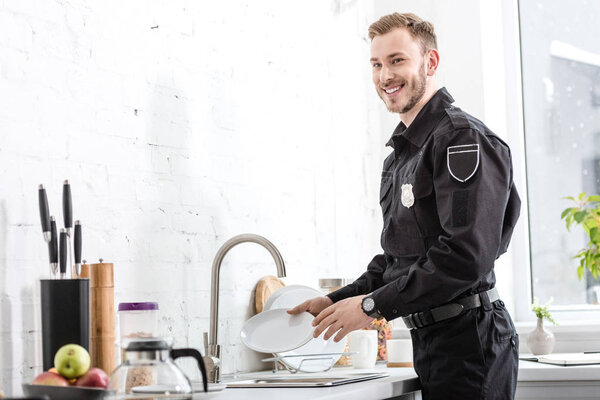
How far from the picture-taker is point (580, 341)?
3.46 meters

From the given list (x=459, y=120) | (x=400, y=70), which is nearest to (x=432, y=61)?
(x=400, y=70)

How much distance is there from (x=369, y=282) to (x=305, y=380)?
1.52 ft

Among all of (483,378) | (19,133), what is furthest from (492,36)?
(19,133)

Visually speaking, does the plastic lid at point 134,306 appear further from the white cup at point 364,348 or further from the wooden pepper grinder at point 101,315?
the white cup at point 364,348

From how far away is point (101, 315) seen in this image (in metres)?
1.98

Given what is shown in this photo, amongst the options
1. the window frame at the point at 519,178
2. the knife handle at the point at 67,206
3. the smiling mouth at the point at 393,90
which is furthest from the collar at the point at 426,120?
the window frame at the point at 519,178

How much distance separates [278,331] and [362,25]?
174cm

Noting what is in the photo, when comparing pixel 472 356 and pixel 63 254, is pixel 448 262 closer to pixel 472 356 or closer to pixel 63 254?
pixel 472 356

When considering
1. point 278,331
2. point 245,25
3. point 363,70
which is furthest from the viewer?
point 363,70

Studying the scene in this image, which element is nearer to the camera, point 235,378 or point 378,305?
point 378,305

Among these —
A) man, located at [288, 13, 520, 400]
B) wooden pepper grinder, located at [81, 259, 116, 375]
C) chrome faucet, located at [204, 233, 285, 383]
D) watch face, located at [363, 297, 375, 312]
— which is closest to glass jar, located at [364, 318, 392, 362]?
man, located at [288, 13, 520, 400]

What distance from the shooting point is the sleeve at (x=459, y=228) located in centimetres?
215

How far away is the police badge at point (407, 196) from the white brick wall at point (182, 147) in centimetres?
61

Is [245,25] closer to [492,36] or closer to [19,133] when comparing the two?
[19,133]
